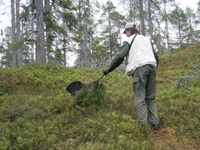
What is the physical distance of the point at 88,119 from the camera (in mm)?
8602

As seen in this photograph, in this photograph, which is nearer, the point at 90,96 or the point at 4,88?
the point at 90,96

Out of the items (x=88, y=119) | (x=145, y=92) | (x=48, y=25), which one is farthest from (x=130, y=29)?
(x=48, y=25)

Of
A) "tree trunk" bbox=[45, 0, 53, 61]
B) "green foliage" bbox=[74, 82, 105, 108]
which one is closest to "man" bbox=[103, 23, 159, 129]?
"green foliage" bbox=[74, 82, 105, 108]

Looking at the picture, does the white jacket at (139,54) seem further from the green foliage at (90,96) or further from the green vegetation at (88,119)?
the green foliage at (90,96)

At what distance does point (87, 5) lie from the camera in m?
37.4

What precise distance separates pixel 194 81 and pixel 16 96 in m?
7.59

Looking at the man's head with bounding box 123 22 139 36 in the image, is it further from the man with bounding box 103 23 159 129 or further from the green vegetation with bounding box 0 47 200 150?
the green vegetation with bounding box 0 47 200 150

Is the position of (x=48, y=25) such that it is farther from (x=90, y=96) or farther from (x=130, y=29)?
(x=130, y=29)

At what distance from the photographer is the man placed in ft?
26.9

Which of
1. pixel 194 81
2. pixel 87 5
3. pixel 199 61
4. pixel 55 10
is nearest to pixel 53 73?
pixel 55 10

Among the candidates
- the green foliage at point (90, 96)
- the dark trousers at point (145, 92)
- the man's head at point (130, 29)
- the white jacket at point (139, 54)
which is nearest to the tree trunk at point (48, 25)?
the green foliage at point (90, 96)

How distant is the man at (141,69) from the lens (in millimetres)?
8188

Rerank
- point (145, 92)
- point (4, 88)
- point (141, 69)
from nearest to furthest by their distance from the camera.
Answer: point (141, 69) < point (145, 92) < point (4, 88)

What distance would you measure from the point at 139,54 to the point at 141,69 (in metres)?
0.37
